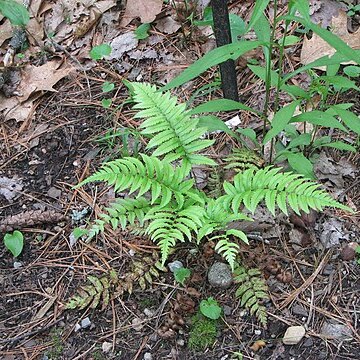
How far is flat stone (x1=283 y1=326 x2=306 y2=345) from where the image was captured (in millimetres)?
2279

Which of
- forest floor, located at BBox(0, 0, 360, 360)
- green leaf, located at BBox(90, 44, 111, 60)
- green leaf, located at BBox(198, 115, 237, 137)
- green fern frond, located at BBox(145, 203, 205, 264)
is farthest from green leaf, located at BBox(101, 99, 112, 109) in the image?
green fern frond, located at BBox(145, 203, 205, 264)

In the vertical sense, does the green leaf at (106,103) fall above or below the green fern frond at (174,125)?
below

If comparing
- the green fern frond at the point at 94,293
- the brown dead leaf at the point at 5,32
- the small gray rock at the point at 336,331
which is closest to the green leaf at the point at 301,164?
the small gray rock at the point at 336,331

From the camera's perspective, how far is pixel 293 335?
229cm

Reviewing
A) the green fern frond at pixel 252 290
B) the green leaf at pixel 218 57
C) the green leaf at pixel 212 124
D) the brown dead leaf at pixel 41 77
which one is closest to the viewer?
the green leaf at pixel 218 57

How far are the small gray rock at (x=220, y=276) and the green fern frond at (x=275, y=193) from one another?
1.00ft

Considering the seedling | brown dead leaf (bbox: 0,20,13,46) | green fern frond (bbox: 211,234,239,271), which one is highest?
brown dead leaf (bbox: 0,20,13,46)

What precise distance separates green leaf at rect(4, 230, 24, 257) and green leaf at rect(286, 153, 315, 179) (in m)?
1.35

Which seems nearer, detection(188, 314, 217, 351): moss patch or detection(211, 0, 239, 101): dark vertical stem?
detection(188, 314, 217, 351): moss patch

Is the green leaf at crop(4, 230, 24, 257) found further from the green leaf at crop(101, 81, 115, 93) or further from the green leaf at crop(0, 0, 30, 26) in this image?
the green leaf at crop(0, 0, 30, 26)

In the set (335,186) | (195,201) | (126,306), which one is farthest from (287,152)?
(126,306)

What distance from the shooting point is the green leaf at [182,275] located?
244cm

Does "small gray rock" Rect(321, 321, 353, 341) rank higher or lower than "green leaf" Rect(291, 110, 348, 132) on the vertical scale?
lower

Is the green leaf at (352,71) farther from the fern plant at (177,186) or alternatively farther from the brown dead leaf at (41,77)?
the brown dead leaf at (41,77)
